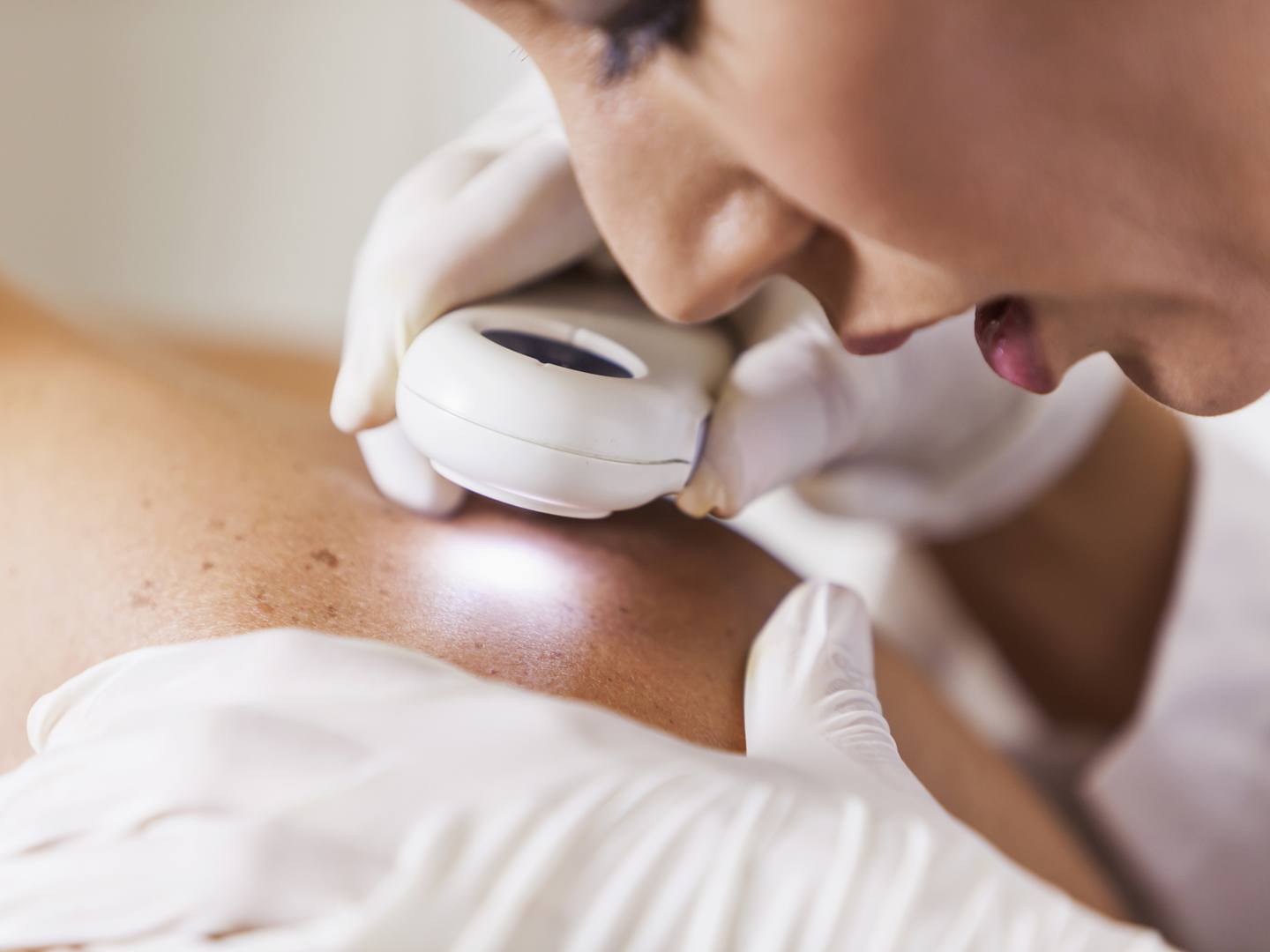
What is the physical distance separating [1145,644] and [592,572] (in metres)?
0.66

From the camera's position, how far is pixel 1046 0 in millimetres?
329

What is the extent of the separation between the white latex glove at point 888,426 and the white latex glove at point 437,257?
0.46ft

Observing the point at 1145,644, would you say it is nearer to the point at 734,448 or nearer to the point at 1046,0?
the point at 734,448

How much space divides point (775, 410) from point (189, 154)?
5.11 feet

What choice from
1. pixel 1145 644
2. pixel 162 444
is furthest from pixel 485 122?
pixel 1145 644

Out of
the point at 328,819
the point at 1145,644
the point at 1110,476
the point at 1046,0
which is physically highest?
the point at 1046,0

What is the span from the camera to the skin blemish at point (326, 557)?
1.61 ft

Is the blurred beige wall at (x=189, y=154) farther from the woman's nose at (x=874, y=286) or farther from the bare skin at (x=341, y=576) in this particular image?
the woman's nose at (x=874, y=286)

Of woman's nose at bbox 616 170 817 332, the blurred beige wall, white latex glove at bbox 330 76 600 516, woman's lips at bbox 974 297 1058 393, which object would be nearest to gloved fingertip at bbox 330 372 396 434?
white latex glove at bbox 330 76 600 516

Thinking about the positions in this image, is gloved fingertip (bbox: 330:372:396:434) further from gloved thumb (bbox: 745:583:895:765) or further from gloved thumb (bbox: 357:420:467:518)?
gloved thumb (bbox: 745:583:895:765)

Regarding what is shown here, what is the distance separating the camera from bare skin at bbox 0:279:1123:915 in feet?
1.46

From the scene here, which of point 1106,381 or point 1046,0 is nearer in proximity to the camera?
point 1046,0

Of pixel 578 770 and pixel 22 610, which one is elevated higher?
pixel 578 770

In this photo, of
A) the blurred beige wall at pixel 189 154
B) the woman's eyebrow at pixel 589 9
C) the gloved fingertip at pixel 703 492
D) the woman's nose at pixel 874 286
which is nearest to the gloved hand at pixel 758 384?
the gloved fingertip at pixel 703 492
